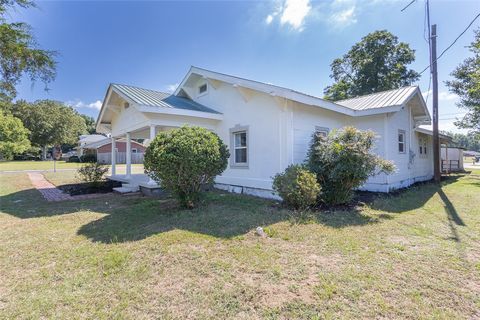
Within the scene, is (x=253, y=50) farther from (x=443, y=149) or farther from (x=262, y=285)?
(x=443, y=149)

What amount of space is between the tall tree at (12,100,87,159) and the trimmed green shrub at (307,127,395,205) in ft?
184

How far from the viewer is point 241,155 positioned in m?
9.47

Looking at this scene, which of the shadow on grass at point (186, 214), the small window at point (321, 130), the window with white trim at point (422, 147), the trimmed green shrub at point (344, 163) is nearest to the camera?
the shadow on grass at point (186, 214)

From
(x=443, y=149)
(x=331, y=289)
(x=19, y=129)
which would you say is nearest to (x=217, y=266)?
(x=331, y=289)

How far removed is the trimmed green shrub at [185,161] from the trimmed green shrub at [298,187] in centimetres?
174

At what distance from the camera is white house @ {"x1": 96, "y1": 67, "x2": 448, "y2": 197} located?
8.02 meters

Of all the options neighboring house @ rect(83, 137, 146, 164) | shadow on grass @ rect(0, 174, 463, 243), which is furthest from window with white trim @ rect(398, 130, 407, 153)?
neighboring house @ rect(83, 137, 146, 164)

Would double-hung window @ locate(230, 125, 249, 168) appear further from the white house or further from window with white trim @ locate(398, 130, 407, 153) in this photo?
window with white trim @ locate(398, 130, 407, 153)

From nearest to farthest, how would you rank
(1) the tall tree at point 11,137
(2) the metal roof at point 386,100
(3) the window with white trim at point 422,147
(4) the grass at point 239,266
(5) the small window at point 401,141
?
1. (4) the grass at point 239,266
2. (2) the metal roof at point 386,100
3. (5) the small window at point 401,141
4. (3) the window with white trim at point 422,147
5. (1) the tall tree at point 11,137

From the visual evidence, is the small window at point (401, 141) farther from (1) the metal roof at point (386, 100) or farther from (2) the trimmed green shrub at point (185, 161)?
(2) the trimmed green shrub at point (185, 161)

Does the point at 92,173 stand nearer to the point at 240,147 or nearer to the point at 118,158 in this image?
Answer: the point at 240,147

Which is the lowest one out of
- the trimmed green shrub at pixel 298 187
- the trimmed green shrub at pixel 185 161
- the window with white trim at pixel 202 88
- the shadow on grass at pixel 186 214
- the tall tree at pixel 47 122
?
the shadow on grass at pixel 186 214

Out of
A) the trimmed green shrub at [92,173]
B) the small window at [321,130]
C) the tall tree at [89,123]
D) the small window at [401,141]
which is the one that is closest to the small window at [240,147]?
the small window at [321,130]

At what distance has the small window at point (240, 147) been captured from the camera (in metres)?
9.29
